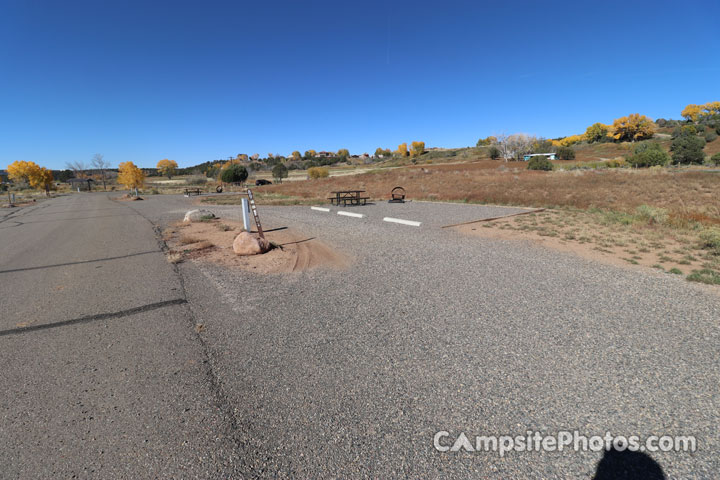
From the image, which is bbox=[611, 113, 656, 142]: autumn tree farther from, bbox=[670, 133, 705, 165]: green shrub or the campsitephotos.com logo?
the campsitephotos.com logo

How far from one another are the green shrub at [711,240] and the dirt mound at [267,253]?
774cm

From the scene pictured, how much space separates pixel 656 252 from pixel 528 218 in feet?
15.4

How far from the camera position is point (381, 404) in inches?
93.5

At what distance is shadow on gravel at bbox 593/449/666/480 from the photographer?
1798 mm

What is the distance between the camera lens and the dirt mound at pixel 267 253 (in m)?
6.15

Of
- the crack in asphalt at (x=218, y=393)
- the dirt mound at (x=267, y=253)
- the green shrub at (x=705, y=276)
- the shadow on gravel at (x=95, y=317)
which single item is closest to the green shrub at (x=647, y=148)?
the green shrub at (x=705, y=276)

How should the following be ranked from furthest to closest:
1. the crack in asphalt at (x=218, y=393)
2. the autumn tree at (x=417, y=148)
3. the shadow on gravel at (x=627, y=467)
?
the autumn tree at (x=417, y=148), the crack in asphalt at (x=218, y=393), the shadow on gravel at (x=627, y=467)

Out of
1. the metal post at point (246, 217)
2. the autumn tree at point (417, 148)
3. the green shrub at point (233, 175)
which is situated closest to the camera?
the metal post at point (246, 217)

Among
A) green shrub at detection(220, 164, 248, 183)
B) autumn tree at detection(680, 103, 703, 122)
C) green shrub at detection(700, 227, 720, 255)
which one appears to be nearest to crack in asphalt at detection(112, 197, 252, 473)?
green shrub at detection(700, 227, 720, 255)

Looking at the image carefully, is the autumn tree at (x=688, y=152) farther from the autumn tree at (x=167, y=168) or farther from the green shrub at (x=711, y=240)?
the autumn tree at (x=167, y=168)

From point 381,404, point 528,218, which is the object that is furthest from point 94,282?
point 528,218

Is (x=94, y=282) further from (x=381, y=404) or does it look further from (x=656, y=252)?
(x=656, y=252)

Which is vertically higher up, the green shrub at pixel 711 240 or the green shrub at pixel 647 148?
the green shrub at pixel 647 148

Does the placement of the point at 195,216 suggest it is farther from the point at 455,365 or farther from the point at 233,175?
the point at 233,175
